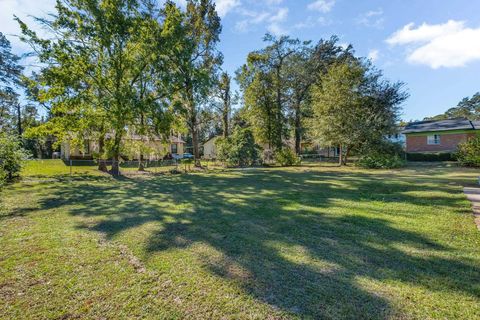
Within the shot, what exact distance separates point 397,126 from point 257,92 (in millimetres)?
12829

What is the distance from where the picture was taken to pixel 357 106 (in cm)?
2012

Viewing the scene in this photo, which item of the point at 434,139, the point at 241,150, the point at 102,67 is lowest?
the point at 241,150

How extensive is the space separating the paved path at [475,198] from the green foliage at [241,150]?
1599 centimetres

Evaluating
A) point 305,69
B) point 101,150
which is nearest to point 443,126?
point 305,69

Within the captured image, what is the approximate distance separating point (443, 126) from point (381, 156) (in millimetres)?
12027

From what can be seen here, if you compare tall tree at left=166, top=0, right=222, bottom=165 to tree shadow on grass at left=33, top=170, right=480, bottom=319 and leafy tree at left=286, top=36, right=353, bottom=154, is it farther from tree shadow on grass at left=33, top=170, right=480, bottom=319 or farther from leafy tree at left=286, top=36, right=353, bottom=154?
tree shadow on grass at left=33, top=170, right=480, bottom=319

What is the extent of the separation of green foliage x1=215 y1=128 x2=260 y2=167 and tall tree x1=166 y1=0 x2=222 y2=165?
326 cm

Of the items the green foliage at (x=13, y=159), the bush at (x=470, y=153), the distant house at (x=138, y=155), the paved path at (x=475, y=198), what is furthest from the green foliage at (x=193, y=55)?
the bush at (x=470, y=153)

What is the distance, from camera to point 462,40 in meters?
10.9

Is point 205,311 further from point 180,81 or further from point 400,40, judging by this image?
point 400,40

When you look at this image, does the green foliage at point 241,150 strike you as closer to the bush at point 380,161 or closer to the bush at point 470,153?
the bush at point 380,161

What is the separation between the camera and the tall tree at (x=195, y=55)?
16025 millimetres

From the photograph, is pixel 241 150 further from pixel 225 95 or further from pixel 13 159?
pixel 13 159

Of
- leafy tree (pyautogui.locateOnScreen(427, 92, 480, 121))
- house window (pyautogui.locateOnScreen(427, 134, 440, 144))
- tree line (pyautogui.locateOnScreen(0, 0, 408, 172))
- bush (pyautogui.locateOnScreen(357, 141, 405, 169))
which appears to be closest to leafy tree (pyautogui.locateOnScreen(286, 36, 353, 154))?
tree line (pyautogui.locateOnScreen(0, 0, 408, 172))
